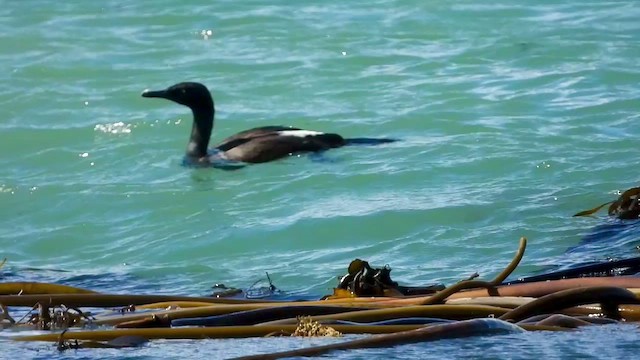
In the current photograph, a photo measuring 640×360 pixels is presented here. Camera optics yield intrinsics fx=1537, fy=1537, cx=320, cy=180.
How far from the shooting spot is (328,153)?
11.7 m

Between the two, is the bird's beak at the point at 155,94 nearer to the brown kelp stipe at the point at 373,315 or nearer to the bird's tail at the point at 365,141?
the bird's tail at the point at 365,141

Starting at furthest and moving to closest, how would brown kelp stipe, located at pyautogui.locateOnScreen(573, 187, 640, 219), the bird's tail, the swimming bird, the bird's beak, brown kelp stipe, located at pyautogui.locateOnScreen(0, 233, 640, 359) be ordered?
the bird's beak < the bird's tail < the swimming bird < brown kelp stipe, located at pyautogui.locateOnScreen(573, 187, 640, 219) < brown kelp stipe, located at pyautogui.locateOnScreen(0, 233, 640, 359)

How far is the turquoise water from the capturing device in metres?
8.32

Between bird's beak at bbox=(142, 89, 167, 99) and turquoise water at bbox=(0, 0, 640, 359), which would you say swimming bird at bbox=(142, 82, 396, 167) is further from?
turquoise water at bbox=(0, 0, 640, 359)

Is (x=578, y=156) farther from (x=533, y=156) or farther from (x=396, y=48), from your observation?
(x=396, y=48)

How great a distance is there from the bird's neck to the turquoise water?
8.2 inches

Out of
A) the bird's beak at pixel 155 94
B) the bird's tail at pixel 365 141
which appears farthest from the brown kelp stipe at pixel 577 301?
the bird's beak at pixel 155 94

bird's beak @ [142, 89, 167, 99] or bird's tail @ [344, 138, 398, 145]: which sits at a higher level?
bird's beak @ [142, 89, 167, 99]

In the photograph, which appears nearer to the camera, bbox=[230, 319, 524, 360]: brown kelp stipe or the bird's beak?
bbox=[230, 319, 524, 360]: brown kelp stipe

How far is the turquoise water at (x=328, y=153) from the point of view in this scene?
8.32 m

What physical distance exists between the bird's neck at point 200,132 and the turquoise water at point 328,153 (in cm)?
21

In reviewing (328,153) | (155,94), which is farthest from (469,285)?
(155,94)

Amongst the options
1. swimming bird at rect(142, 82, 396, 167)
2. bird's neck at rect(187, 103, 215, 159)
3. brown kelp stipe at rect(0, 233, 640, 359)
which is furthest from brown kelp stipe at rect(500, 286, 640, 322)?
bird's neck at rect(187, 103, 215, 159)

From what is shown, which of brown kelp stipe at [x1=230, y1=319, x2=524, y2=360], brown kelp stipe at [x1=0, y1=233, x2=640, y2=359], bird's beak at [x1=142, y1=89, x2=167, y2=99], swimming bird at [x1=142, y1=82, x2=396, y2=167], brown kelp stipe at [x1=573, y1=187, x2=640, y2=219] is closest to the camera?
brown kelp stipe at [x1=230, y1=319, x2=524, y2=360]
